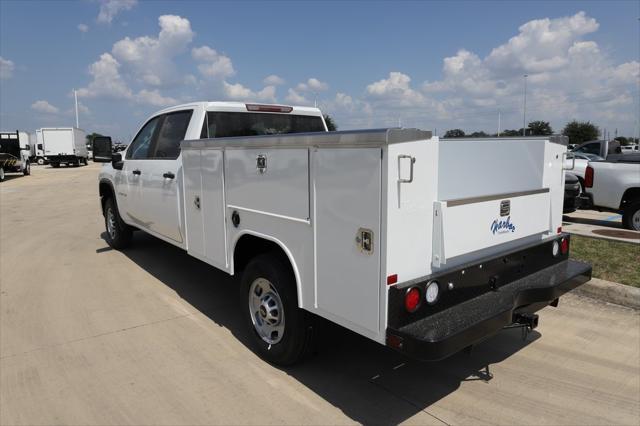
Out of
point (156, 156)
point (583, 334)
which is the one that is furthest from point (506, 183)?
point (156, 156)

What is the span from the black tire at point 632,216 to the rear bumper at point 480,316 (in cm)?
630

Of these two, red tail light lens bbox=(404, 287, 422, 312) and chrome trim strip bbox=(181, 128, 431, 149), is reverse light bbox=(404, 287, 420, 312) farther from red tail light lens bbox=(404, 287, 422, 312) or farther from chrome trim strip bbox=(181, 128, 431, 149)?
chrome trim strip bbox=(181, 128, 431, 149)

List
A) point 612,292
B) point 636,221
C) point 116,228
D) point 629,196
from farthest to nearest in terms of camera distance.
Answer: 1. point 629,196
2. point 636,221
3. point 116,228
4. point 612,292

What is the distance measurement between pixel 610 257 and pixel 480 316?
14.9 ft

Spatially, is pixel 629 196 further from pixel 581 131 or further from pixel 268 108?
pixel 581 131

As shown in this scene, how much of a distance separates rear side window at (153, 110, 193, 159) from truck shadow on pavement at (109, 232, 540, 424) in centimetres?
179

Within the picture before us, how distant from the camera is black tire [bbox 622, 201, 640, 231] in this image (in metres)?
8.94

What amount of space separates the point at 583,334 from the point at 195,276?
455cm

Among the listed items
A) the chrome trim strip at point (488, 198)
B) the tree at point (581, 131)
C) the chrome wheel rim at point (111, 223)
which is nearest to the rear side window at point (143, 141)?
the chrome wheel rim at point (111, 223)

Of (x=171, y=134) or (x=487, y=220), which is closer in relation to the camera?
(x=487, y=220)

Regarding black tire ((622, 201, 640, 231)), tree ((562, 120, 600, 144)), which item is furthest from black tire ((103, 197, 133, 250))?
tree ((562, 120, 600, 144))

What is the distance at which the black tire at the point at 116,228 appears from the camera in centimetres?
754

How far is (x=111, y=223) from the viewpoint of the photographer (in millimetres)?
7891

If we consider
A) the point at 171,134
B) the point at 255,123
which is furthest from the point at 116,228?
the point at 255,123
